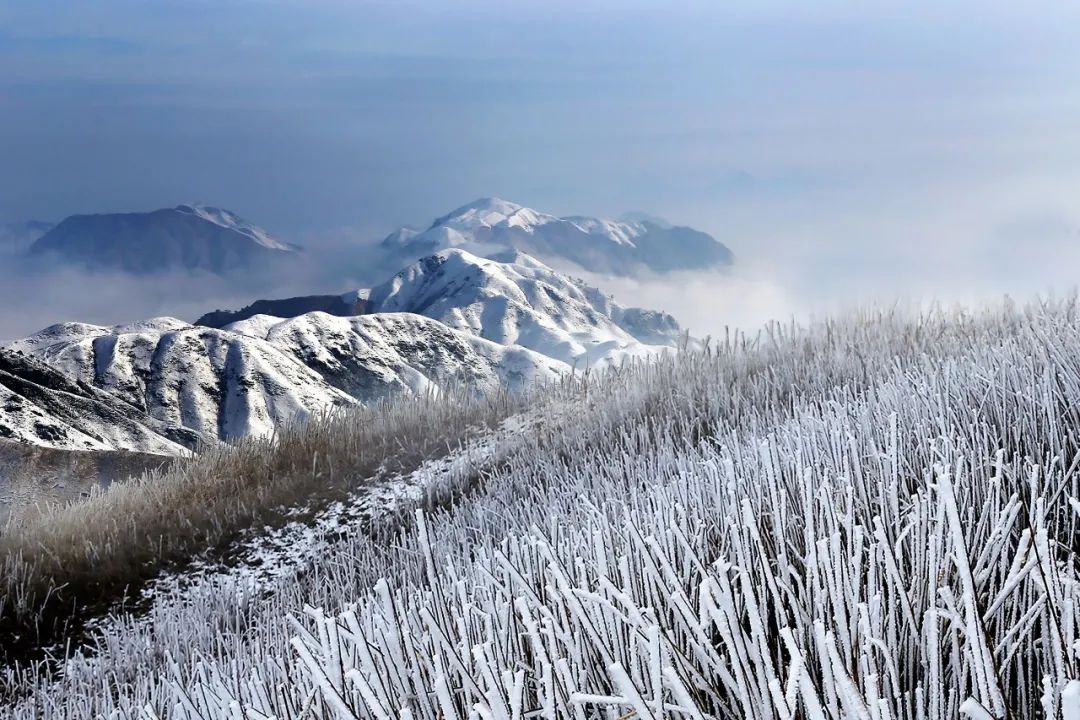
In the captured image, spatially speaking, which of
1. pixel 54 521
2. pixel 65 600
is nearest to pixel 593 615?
pixel 65 600

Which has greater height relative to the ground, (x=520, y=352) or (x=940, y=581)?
(x=940, y=581)

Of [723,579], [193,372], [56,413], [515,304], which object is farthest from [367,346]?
[723,579]

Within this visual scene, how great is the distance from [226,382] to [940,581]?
10584cm

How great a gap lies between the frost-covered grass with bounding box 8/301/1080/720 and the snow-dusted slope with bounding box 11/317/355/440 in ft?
299

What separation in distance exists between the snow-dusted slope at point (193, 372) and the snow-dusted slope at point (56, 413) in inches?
2554

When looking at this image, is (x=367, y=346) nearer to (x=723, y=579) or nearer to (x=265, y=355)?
(x=265, y=355)

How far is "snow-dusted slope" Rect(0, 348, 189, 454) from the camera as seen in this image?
21531 mm

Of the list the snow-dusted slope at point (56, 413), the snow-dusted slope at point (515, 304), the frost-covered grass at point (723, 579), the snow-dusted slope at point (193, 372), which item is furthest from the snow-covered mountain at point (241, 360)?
the frost-covered grass at point (723, 579)

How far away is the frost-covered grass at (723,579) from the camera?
40.0 inches

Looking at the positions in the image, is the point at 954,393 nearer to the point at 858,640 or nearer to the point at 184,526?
the point at 858,640

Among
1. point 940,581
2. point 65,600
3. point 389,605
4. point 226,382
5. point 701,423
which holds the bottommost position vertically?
point 226,382

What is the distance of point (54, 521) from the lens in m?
6.13

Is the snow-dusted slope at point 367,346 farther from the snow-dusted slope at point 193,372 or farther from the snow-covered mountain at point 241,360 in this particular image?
the snow-dusted slope at point 193,372

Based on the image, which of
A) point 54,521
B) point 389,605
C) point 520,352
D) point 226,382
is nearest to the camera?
point 389,605
